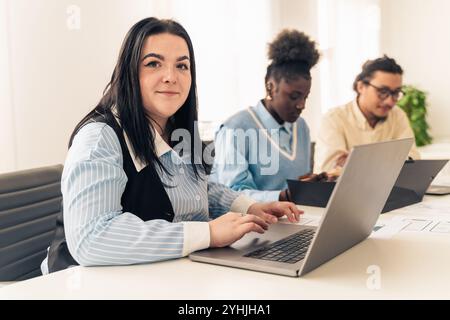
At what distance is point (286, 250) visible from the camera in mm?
1037

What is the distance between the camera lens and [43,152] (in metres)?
2.16

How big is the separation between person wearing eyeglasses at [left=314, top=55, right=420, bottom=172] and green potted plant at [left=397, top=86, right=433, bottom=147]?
7.41ft

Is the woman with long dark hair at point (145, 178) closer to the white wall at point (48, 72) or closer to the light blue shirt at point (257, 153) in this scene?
the light blue shirt at point (257, 153)

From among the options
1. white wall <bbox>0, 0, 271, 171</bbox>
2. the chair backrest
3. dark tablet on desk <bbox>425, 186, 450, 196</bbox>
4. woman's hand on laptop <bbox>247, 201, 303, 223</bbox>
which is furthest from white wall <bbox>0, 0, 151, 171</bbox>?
dark tablet on desk <bbox>425, 186, 450, 196</bbox>

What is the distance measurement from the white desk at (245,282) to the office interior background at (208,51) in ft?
4.20

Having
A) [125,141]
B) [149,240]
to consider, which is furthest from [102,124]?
[149,240]

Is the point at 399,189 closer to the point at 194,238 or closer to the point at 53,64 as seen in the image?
the point at 194,238

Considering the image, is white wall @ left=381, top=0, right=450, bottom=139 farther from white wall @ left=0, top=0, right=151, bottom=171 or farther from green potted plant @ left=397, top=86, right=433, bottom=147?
white wall @ left=0, top=0, right=151, bottom=171

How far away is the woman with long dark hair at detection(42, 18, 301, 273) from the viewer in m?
1.00

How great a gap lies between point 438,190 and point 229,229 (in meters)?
1.13

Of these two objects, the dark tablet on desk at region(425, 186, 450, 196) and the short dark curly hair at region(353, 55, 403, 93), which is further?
the short dark curly hair at region(353, 55, 403, 93)

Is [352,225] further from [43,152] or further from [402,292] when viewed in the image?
[43,152]

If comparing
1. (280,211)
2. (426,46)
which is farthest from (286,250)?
(426,46)
